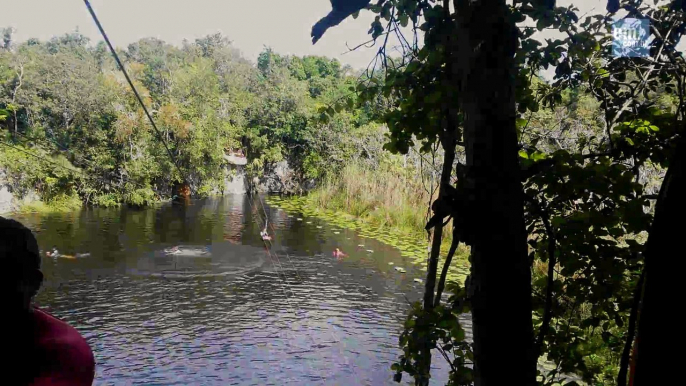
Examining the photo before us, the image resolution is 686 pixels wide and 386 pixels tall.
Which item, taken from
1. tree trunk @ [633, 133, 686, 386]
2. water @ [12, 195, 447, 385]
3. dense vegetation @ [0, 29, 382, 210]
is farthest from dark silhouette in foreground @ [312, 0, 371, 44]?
dense vegetation @ [0, 29, 382, 210]

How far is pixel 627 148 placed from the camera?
4.46ft

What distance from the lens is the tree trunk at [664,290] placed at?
1.64 feet

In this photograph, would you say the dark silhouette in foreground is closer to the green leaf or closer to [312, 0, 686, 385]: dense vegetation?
[312, 0, 686, 385]: dense vegetation

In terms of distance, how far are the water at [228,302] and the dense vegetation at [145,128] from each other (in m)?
1.98

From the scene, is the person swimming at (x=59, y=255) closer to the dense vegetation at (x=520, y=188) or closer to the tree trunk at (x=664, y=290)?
the dense vegetation at (x=520, y=188)

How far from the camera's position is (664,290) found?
0.51 m

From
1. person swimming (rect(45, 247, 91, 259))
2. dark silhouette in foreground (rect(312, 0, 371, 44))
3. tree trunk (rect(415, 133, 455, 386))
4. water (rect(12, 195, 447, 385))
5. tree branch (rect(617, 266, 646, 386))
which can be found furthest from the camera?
person swimming (rect(45, 247, 91, 259))

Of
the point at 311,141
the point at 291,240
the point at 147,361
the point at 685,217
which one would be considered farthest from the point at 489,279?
the point at 311,141

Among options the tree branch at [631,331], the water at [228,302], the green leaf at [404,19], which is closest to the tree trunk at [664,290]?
the tree branch at [631,331]

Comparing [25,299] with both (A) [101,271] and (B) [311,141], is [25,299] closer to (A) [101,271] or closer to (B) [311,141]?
(A) [101,271]

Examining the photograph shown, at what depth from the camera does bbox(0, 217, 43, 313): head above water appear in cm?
68

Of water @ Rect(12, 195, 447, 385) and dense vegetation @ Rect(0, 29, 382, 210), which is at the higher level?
dense vegetation @ Rect(0, 29, 382, 210)

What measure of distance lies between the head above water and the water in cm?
434

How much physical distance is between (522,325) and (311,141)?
17.1 m
